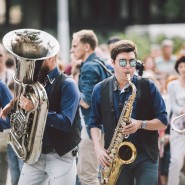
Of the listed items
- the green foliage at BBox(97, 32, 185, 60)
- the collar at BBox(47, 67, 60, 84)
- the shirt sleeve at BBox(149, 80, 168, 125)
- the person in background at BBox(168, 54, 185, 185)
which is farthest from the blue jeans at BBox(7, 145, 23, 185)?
the green foliage at BBox(97, 32, 185, 60)

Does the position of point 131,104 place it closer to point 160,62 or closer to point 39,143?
point 39,143

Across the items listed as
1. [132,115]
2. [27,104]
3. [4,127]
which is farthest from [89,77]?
[27,104]

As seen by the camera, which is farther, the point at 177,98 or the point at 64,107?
the point at 177,98

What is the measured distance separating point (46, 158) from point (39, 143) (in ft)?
1.08

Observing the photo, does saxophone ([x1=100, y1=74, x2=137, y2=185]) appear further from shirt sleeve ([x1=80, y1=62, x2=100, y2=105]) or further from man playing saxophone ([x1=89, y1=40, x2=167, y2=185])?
shirt sleeve ([x1=80, y1=62, x2=100, y2=105])

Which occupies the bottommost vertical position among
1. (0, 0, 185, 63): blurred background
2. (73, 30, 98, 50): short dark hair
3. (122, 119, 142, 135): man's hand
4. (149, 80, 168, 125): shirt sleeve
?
(0, 0, 185, 63): blurred background

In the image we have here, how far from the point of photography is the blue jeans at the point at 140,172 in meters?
5.82

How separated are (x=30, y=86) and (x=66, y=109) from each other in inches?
15.9

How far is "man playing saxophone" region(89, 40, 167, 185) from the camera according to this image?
580 cm

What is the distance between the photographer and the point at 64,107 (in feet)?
A: 19.2

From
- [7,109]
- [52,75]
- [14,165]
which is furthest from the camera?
[14,165]

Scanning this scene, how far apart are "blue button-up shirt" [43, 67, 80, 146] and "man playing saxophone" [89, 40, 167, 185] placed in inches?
10.2

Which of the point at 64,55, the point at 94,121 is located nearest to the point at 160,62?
the point at 94,121

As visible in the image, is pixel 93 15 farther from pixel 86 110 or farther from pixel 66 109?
pixel 66 109
